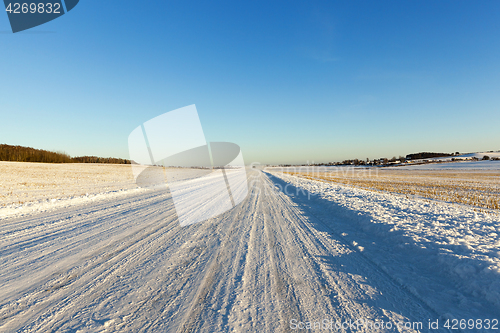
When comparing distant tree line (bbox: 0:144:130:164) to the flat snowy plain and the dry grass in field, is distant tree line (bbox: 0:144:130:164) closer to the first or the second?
the flat snowy plain

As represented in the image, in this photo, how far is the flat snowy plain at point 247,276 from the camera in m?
2.67

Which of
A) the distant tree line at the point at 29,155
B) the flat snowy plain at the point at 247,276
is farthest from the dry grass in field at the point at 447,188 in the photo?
the distant tree line at the point at 29,155

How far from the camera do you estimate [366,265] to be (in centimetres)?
413

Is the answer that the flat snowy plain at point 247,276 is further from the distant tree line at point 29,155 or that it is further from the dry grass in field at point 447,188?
the distant tree line at point 29,155

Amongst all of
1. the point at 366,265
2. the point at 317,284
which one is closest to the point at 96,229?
the point at 317,284

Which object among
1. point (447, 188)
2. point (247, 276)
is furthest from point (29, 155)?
point (447, 188)

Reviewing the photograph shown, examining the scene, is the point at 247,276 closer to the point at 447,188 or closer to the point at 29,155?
the point at 447,188

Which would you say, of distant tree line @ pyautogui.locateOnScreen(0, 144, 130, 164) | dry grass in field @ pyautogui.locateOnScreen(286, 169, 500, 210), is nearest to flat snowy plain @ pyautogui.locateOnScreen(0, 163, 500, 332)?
dry grass in field @ pyautogui.locateOnScreen(286, 169, 500, 210)

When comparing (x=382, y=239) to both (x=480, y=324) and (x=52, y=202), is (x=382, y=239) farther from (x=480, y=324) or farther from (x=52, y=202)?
(x=52, y=202)

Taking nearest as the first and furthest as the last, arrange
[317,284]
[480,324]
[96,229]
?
[480,324]
[317,284]
[96,229]

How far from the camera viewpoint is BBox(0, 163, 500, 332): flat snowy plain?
267 cm

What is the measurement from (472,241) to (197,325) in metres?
6.21

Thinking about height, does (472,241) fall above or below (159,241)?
below

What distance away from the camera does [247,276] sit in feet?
12.1
